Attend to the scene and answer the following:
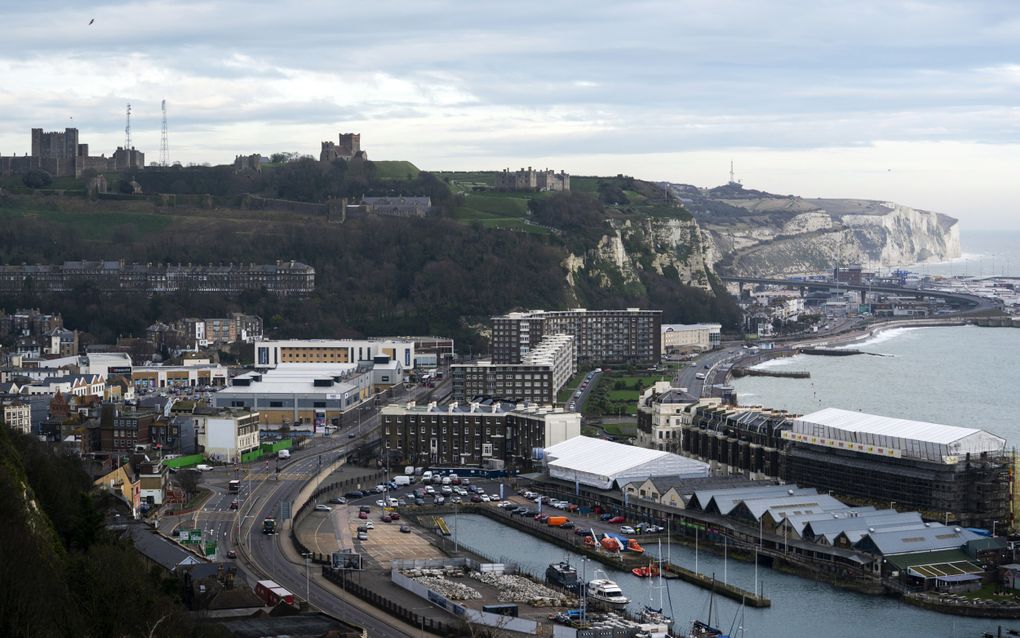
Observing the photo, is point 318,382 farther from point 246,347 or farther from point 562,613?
point 562,613

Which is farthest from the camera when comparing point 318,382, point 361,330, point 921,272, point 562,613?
point 921,272

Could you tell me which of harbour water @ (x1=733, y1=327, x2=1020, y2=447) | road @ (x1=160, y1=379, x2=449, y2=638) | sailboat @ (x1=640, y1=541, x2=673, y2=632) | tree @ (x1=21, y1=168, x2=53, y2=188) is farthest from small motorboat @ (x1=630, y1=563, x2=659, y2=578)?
tree @ (x1=21, y1=168, x2=53, y2=188)

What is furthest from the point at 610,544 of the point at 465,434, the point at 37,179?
the point at 37,179

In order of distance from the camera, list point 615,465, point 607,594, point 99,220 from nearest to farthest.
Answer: point 607,594 → point 615,465 → point 99,220

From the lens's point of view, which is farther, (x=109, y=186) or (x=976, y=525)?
(x=109, y=186)

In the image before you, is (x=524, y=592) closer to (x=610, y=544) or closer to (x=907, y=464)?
(x=610, y=544)

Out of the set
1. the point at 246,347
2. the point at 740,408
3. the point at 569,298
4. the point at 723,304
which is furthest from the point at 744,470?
the point at 723,304
